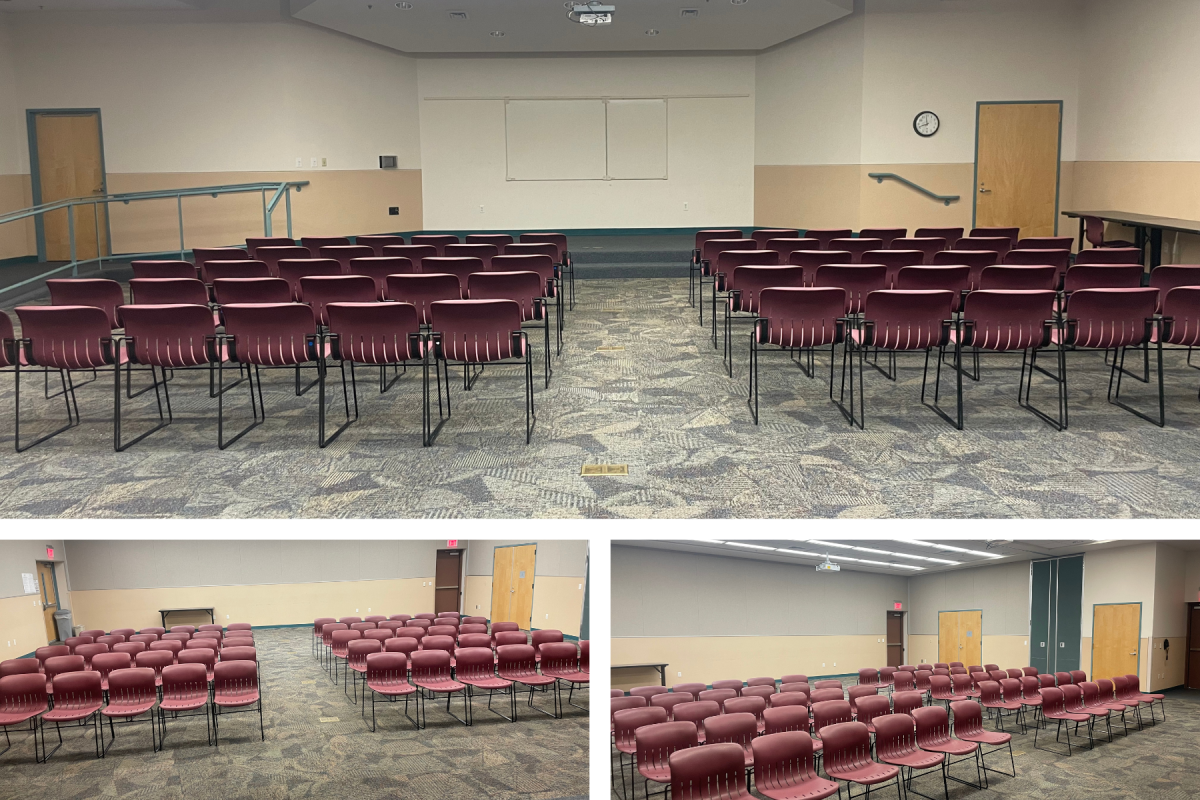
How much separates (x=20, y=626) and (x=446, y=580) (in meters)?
0.92

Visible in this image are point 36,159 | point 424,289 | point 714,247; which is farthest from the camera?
point 36,159

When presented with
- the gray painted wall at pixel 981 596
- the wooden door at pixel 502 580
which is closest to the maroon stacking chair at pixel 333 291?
the wooden door at pixel 502 580

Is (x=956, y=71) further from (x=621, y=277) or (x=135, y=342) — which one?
(x=135, y=342)

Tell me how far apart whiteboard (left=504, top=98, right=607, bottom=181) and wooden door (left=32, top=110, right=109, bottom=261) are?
6.80 metres

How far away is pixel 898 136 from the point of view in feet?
49.6

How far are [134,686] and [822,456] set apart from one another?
144 inches

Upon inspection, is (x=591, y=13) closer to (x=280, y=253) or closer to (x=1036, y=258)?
(x=280, y=253)

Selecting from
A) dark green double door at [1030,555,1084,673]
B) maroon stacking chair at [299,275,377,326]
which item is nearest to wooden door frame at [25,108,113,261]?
maroon stacking chair at [299,275,377,326]

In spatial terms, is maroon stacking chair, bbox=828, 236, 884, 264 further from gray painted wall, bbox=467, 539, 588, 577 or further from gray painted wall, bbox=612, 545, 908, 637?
gray painted wall, bbox=467, 539, 588, 577

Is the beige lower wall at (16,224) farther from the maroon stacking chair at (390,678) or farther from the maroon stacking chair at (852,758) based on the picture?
the maroon stacking chair at (852,758)

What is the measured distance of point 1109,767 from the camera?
2584 millimetres

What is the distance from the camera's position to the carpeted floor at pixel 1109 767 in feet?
7.68

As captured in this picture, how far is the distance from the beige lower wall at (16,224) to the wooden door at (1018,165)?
15.0 metres

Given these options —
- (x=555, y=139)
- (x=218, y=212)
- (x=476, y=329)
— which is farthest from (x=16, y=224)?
(x=476, y=329)
